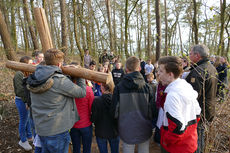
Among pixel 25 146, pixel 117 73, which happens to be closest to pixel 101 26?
pixel 117 73

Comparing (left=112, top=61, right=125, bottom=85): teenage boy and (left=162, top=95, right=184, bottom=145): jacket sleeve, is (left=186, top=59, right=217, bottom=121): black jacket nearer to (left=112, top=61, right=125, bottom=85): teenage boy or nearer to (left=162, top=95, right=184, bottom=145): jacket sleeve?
(left=162, top=95, right=184, bottom=145): jacket sleeve

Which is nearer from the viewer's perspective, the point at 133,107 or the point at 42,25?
the point at 133,107

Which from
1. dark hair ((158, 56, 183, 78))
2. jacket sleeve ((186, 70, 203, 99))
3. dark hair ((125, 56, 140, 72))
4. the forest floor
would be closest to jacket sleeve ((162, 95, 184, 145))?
dark hair ((158, 56, 183, 78))

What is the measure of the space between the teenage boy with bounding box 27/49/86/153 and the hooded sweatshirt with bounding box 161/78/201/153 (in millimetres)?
1121

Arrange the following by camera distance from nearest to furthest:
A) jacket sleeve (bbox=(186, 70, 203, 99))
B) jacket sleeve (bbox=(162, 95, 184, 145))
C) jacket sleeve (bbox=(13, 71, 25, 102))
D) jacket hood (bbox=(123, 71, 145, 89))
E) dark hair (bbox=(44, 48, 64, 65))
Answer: jacket sleeve (bbox=(162, 95, 184, 145)), dark hair (bbox=(44, 48, 64, 65)), jacket hood (bbox=(123, 71, 145, 89)), jacket sleeve (bbox=(186, 70, 203, 99)), jacket sleeve (bbox=(13, 71, 25, 102))

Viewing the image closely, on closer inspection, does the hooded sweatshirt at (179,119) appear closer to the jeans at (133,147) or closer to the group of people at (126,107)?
the group of people at (126,107)

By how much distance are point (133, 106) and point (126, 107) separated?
0.34ft

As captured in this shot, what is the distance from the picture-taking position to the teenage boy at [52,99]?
1.71 m

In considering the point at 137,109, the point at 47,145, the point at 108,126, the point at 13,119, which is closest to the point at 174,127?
the point at 137,109

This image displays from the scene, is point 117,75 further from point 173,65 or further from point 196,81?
point 173,65

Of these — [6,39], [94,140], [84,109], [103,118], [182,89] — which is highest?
[6,39]

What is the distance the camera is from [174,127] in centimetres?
146

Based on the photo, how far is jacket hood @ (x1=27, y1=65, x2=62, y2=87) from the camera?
167 cm

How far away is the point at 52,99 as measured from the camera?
1754 millimetres
